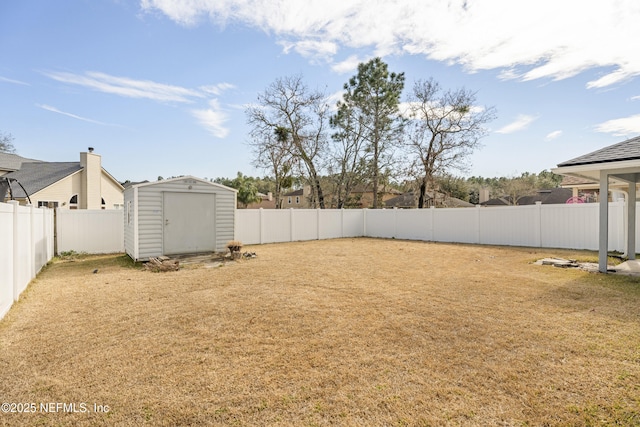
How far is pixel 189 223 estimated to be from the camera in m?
9.74

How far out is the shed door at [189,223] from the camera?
30.8ft

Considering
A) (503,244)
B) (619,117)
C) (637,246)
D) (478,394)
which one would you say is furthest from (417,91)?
(478,394)

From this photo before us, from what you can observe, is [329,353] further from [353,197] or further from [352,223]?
[353,197]

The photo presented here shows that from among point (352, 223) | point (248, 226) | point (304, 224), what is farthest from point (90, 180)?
A: point (352, 223)

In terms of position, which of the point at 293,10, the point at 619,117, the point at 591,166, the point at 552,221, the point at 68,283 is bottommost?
the point at 68,283

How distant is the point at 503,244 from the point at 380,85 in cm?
1432

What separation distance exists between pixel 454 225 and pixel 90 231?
14979 mm

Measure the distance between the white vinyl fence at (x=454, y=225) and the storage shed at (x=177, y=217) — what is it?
8.80ft

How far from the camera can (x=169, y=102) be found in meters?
14.9

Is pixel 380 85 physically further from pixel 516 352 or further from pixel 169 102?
pixel 516 352

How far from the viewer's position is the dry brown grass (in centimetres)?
221

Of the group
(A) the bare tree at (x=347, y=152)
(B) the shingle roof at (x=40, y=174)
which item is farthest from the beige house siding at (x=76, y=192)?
(A) the bare tree at (x=347, y=152)

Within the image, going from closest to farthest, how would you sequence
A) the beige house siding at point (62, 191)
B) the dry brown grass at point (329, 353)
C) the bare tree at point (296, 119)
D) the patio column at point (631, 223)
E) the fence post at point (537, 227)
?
1. the dry brown grass at point (329, 353)
2. the patio column at point (631, 223)
3. the fence post at point (537, 227)
4. the beige house siding at point (62, 191)
5. the bare tree at point (296, 119)

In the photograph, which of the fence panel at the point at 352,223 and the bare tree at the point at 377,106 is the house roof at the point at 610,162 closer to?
the fence panel at the point at 352,223
